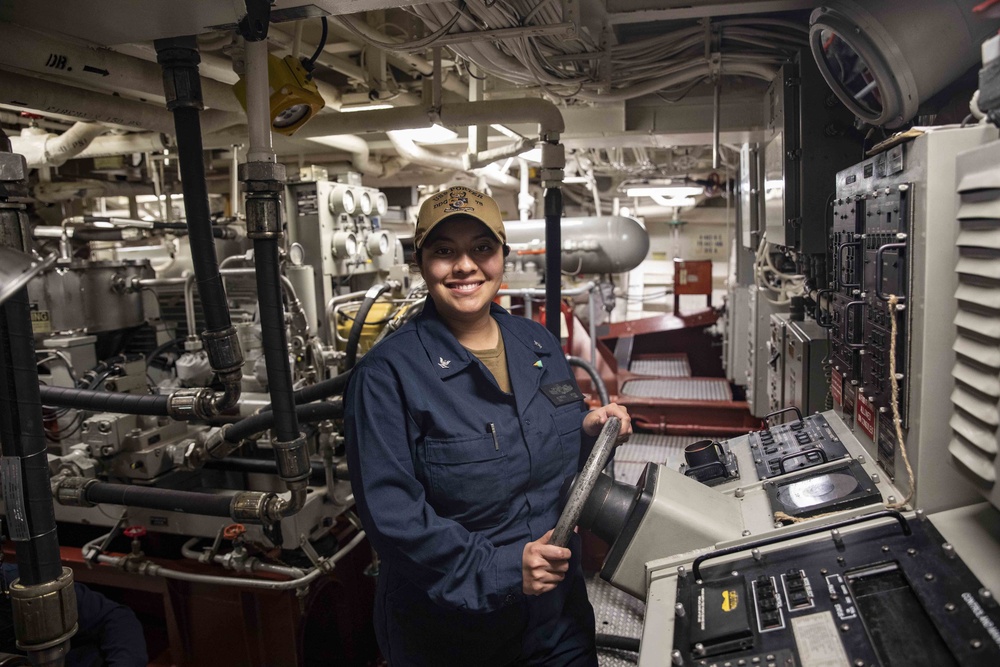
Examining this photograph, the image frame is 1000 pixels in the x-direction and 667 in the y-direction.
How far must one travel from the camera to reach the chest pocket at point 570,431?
5.44 ft

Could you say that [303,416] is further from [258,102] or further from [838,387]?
[838,387]

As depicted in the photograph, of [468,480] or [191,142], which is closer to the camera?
[468,480]

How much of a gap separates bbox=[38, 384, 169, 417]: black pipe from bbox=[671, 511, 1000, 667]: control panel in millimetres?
1814

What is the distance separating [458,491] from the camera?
1.49 meters

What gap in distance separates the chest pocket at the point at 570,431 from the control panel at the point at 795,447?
21.4 inches

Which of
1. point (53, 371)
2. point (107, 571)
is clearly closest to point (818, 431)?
point (107, 571)

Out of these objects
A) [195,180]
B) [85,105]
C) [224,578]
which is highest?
[85,105]

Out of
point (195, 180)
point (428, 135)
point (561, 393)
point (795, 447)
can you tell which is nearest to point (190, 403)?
point (195, 180)

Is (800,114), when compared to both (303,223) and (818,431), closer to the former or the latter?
(818,431)

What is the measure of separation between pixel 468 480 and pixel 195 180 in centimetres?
98

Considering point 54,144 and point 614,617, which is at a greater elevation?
point 54,144

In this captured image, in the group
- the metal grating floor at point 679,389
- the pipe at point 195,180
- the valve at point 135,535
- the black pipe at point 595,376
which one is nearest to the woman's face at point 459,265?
the pipe at point 195,180

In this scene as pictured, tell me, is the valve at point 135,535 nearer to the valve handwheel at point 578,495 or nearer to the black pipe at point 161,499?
the black pipe at point 161,499

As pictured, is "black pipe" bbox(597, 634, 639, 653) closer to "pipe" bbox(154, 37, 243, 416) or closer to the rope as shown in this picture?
the rope
